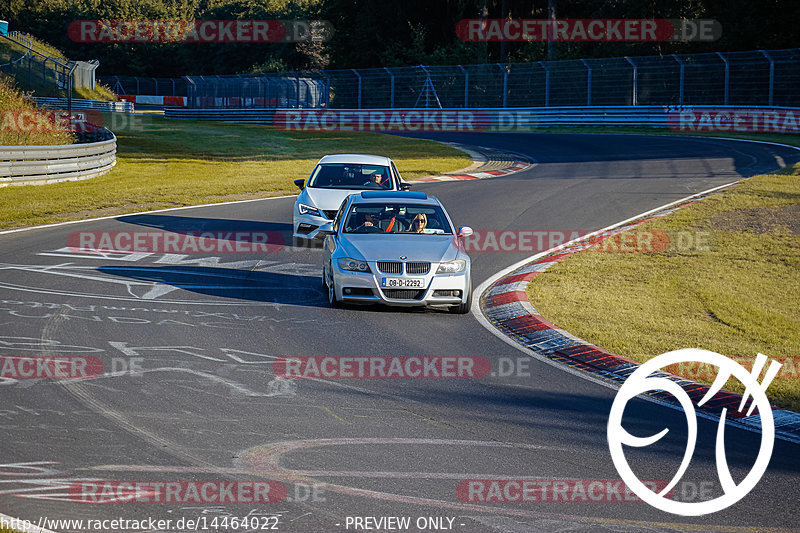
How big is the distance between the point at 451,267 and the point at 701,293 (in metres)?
4.30

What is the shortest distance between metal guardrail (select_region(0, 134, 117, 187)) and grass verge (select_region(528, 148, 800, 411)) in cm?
1667

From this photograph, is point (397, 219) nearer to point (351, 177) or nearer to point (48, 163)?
point (351, 177)

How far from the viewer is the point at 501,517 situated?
5.63 meters

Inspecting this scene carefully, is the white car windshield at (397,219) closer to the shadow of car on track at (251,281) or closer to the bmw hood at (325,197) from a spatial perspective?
the shadow of car on track at (251,281)

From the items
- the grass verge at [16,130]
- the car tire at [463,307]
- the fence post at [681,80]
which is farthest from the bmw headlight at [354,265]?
the fence post at [681,80]

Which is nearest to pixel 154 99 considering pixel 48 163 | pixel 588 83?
pixel 588 83

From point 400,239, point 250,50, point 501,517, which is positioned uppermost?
point 250,50

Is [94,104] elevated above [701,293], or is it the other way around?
[94,104]

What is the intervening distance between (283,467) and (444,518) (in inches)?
52.2

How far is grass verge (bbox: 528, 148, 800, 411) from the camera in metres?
10.4

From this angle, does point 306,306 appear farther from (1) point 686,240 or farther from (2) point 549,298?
(1) point 686,240

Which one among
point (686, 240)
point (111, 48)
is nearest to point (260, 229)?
point (686, 240)

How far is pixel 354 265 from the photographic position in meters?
11.7

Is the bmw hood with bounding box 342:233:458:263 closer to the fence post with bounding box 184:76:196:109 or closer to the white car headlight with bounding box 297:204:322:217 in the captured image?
the white car headlight with bounding box 297:204:322:217
